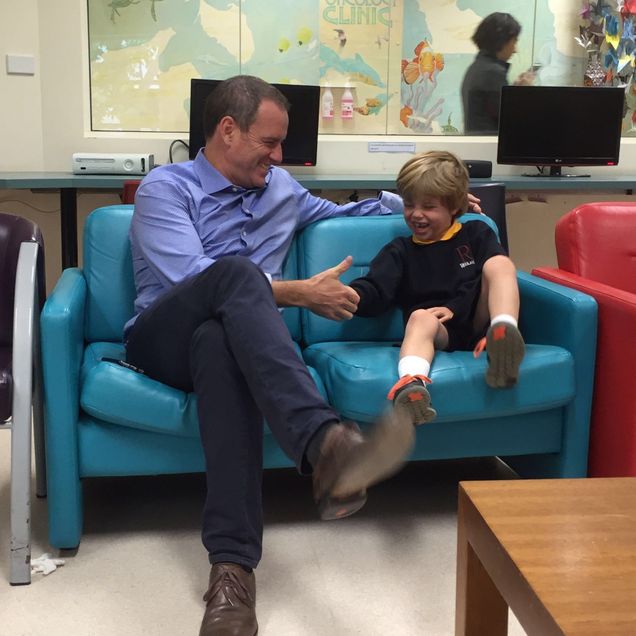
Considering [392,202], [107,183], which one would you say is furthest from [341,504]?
[107,183]

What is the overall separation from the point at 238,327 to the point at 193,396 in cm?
32

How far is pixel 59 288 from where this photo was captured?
1998 mm

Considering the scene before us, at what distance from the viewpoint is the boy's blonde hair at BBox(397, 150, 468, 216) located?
2.17m

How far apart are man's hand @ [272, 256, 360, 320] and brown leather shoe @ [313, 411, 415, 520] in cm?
55

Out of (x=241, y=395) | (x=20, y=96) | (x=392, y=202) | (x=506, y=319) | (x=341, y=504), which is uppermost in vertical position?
(x=20, y=96)

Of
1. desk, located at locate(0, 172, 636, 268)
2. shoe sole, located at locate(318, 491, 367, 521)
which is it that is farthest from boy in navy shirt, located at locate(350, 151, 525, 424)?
desk, located at locate(0, 172, 636, 268)

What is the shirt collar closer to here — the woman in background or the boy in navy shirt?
the boy in navy shirt

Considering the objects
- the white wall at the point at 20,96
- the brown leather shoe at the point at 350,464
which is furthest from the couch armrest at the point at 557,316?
the white wall at the point at 20,96

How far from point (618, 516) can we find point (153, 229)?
129 centimetres

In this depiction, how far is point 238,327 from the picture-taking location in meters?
1.61

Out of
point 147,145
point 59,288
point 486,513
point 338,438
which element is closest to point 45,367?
point 59,288

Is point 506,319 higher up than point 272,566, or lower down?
higher up

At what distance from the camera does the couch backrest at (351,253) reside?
2350mm

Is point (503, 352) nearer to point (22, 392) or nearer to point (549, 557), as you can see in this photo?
point (549, 557)
